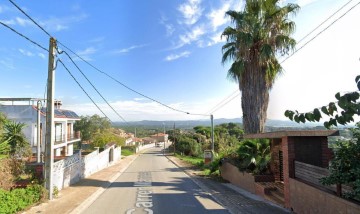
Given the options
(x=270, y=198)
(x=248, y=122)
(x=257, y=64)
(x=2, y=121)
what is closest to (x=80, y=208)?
(x=2, y=121)

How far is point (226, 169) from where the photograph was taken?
76.6ft

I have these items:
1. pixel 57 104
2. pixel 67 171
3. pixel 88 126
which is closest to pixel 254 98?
pixel 67 171

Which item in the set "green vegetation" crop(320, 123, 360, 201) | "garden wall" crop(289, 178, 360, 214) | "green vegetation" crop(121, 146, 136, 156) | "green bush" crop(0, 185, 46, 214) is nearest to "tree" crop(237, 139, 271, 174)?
"garden wall" crop(289, 178, 360, 214)

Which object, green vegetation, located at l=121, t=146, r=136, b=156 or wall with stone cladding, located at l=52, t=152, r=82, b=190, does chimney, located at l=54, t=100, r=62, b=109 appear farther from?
wall with stone cladding, located at l=52, t=152, r=82, b=190

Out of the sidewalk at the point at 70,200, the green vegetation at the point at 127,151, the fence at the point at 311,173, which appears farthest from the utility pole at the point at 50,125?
the green vegetation at the point at 127,151

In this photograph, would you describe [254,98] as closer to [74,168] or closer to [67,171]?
[67,171]

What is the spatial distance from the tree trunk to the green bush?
38.8 feet

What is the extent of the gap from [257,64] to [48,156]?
494 inches

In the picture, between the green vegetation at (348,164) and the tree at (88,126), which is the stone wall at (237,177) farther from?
the tree at (88,126)

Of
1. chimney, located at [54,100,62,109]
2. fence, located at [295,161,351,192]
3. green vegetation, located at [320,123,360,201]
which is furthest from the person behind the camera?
chimney, located at [54,100,62,109]

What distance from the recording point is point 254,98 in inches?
780

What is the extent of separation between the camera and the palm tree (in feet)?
64.8

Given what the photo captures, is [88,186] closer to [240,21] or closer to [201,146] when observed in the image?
[240,21]

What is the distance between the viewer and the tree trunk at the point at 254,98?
19750mm
